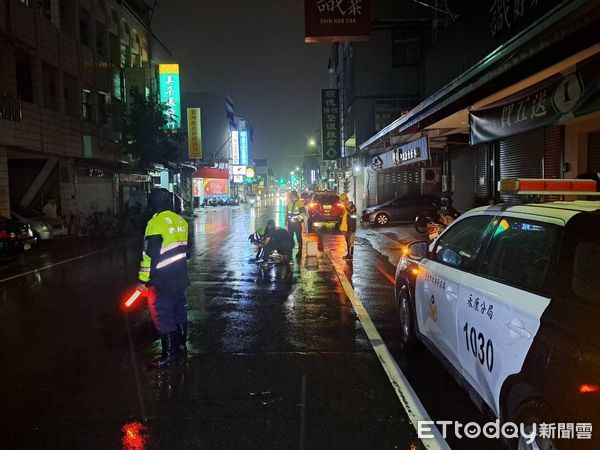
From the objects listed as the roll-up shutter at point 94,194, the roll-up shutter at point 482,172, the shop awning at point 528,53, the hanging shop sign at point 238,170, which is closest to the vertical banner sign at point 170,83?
Answer: the roll-up shutter at point 94,194

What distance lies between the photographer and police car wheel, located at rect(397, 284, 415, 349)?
555 centimetres

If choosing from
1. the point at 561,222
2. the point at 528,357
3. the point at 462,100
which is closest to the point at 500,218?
the point at 561,222

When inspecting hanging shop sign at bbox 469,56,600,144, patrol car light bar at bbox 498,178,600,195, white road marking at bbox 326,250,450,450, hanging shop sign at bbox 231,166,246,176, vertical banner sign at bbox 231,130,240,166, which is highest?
vertical banner sign at bbox 231,130,240,166

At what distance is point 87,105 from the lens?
83.5 ft

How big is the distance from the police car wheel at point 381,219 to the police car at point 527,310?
1924 cm

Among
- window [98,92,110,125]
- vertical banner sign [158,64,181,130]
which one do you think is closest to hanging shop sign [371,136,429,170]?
window [98,92,110,125]

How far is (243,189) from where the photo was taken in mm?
92938

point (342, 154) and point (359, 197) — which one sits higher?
point (342, 154)

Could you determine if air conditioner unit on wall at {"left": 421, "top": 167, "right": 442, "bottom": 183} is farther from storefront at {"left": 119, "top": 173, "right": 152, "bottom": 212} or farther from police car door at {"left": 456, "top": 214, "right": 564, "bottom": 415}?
police car door at {"left": 456, "top": 214, "right": 564, "bottom": 415}

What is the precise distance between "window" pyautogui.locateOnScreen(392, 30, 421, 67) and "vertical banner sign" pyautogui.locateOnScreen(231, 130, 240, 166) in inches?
1914

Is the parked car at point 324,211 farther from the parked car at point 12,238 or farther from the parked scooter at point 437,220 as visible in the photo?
the parked car at point 12,238

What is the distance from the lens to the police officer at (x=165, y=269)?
5.19 metres

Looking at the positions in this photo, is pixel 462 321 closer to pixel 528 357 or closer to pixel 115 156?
pixel 528 357

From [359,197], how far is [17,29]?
913 inches
